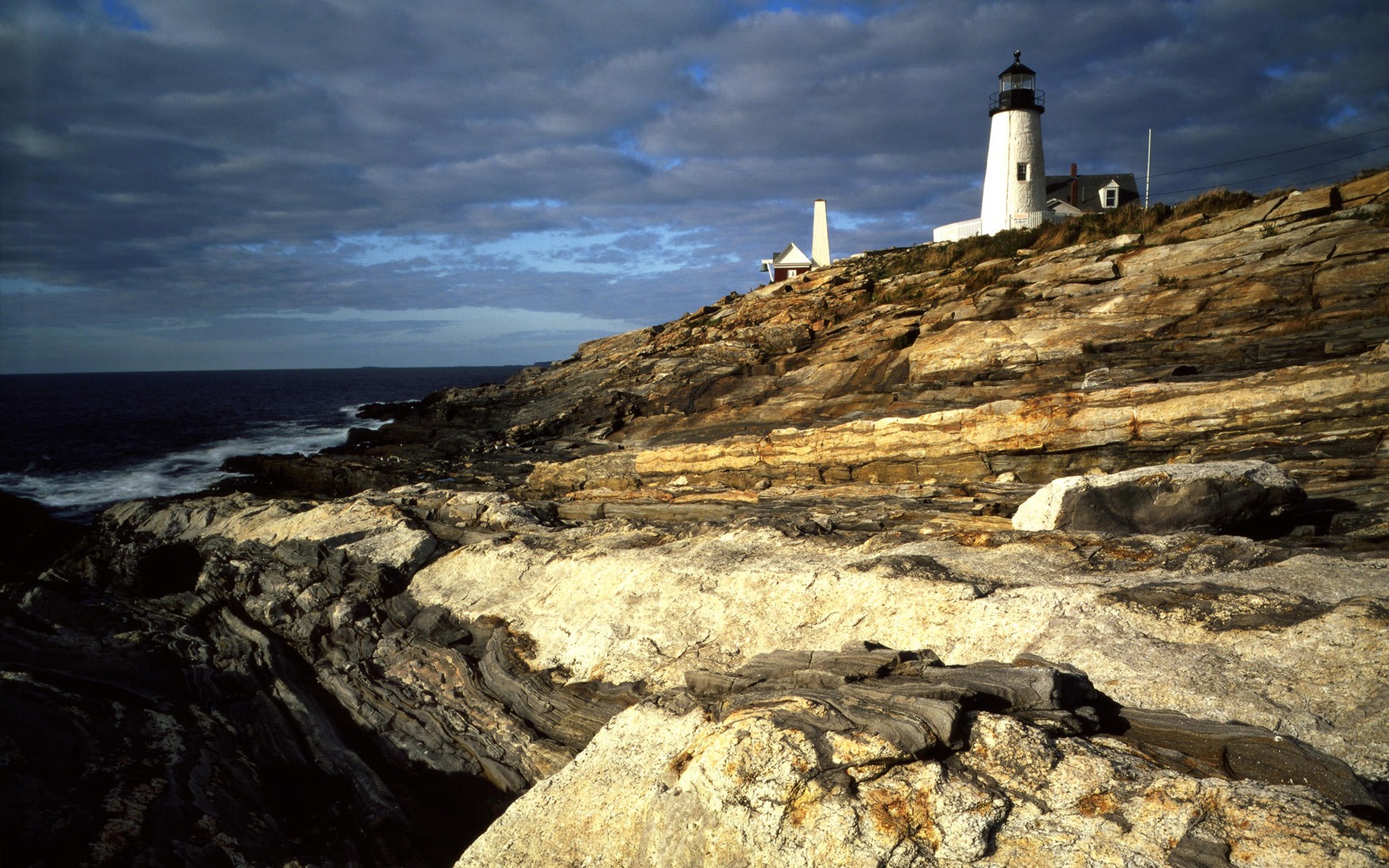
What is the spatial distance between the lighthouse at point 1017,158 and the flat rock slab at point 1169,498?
3871 cm

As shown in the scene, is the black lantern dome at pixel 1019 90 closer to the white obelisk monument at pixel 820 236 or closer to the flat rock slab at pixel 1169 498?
→ the white obelisk monument at pixel 820 236

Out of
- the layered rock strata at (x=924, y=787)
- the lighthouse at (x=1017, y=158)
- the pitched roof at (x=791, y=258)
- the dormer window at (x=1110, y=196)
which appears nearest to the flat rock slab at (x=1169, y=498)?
the layered rock strata at (x=924, y=787)

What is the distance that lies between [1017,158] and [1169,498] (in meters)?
41.7

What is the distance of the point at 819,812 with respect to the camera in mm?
6203

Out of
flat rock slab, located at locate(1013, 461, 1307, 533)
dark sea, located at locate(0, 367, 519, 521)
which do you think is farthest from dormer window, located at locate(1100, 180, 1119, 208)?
dark sea, located at locate(0, 367, 519, 521)

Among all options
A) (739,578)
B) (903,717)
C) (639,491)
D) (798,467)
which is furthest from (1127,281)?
(903,717)

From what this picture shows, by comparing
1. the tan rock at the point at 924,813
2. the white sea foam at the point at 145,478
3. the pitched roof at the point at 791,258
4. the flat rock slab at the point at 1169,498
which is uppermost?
the pitched roof at the point at 791,258

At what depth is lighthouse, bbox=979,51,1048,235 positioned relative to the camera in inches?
1844

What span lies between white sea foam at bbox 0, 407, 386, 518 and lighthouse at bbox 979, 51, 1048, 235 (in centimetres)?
4518

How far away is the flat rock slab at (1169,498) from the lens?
37.4 ft

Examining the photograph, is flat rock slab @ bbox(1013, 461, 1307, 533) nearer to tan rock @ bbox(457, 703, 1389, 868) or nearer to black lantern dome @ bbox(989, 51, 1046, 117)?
tan rock @ bbox(457, 703, 1389, 868)

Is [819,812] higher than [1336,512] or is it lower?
lower

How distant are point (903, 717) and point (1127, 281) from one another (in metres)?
22.3

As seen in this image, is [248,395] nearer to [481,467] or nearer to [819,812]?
[481,467]
